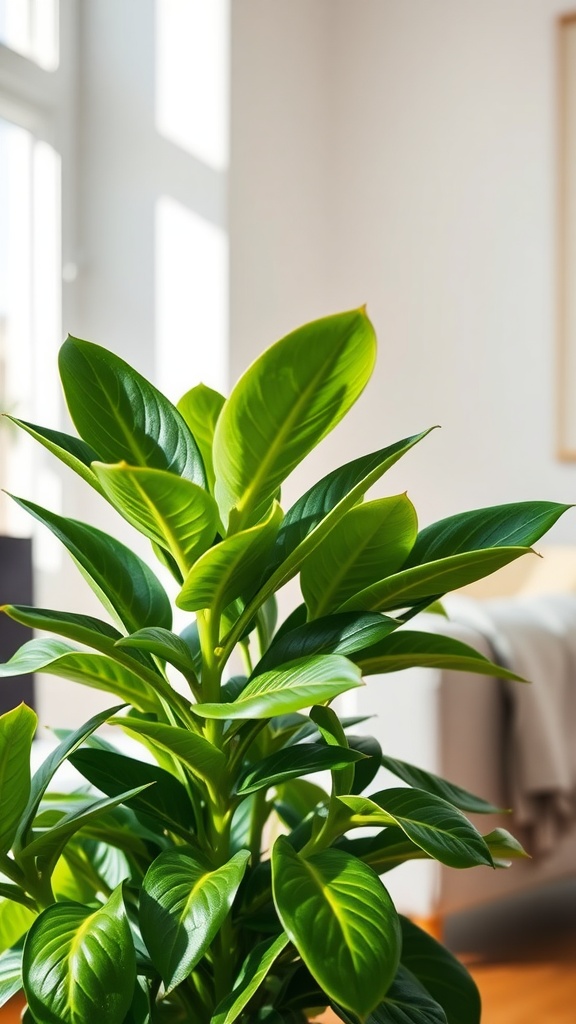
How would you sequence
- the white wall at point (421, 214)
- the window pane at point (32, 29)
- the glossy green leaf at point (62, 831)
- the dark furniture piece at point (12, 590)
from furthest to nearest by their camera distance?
the white wall at point (421, 214)
the window pane at point (32, 29)
the dark furniture piece at point (12, 590)
the glossy green leaf at point (62, 831)

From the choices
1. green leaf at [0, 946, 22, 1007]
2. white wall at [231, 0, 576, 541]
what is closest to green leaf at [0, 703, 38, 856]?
green leaf at [0, 946, 22, 1007]

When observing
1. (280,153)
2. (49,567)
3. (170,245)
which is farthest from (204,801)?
(280,153)

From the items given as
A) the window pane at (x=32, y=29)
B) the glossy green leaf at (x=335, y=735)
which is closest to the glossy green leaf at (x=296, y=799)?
the glossy green leaf at (x=335, y=735)

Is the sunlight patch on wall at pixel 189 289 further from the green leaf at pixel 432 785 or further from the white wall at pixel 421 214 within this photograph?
the green leaf at pixel 432 785

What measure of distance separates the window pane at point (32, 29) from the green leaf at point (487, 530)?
2.73 meters

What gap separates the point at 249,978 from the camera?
66 cm

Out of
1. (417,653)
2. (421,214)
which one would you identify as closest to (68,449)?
(417,653)

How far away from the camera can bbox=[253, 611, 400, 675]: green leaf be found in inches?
26.5

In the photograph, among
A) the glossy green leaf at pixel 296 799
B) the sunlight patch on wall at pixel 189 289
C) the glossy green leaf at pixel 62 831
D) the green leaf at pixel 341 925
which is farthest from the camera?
the sunlight patch on wall at pixel 189 289

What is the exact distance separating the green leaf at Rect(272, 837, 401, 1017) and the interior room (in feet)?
6.52

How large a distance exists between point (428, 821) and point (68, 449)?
0.34 metres

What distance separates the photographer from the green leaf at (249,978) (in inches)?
24.8

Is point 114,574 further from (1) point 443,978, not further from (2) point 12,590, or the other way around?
(2) point 12,590

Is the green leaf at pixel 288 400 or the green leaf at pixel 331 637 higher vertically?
the green leaf at pixel 288 400
